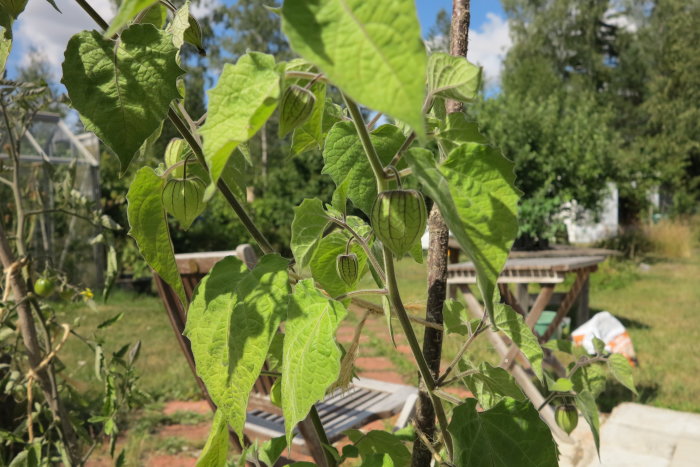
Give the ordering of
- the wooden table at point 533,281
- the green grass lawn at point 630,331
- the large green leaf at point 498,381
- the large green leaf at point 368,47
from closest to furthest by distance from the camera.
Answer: the large green leaf at point 368,47 → the large green leaf at point 498,381 → the wooden table at point 533,281 → the green grass lawn at point 630,331

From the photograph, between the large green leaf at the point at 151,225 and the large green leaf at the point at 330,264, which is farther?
the large green leaf at the point at 330,264

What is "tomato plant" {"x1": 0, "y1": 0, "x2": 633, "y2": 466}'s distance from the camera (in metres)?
0.24

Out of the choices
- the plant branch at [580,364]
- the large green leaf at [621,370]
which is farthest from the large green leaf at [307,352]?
the large green leaf at [621,370]

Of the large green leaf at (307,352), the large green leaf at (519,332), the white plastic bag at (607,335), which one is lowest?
the white plastic bag at (607,335)

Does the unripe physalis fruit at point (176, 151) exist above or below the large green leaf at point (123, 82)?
below

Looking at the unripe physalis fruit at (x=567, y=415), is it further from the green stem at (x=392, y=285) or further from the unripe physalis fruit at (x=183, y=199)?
the unripe physalis fruit at (x=183, y=199)

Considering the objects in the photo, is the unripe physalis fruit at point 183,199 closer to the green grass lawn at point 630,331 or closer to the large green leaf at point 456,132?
the large green leaf at point 456,132

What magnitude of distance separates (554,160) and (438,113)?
7.63 metres

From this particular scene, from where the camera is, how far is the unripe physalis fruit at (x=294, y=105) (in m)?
0.35

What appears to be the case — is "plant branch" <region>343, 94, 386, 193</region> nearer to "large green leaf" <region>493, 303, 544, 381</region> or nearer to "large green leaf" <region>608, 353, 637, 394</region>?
"large green leaf" <region>493, 303, 544, 381</region>

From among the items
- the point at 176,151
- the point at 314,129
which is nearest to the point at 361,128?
the point at 314,129

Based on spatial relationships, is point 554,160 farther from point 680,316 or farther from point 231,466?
point 231,466

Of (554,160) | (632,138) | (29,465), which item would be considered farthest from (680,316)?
(632,138)

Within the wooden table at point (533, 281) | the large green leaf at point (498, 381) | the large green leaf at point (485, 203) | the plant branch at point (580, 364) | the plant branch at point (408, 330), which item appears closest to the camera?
the large green leaf at point (485, 203)
